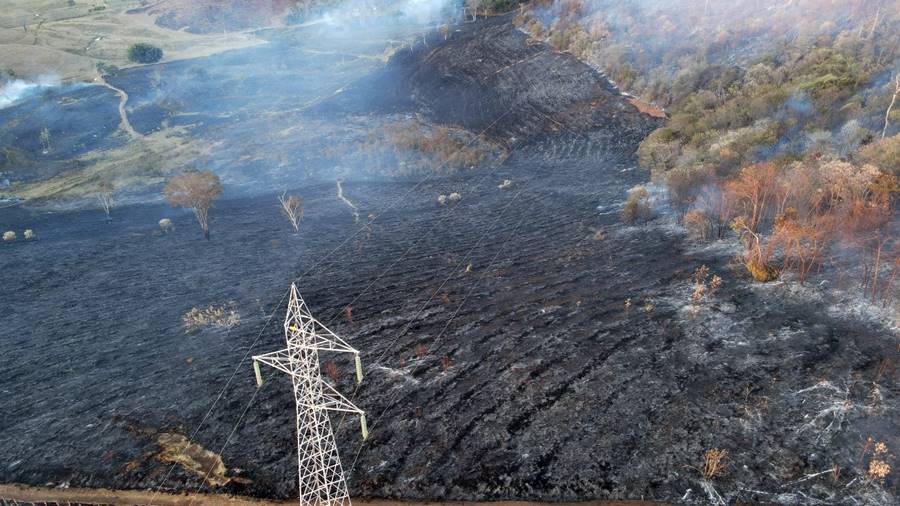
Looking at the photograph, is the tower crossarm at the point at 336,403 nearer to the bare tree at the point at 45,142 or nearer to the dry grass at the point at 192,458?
the dry grass at the point at 192,458

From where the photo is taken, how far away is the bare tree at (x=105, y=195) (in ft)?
182

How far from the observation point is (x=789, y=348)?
2639 centimetres

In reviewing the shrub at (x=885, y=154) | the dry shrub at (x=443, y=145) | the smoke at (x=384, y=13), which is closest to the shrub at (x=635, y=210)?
the shrub at (x=885, y=154)

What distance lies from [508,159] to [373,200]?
15357mm

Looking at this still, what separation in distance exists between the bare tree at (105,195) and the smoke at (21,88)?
37.3 meters

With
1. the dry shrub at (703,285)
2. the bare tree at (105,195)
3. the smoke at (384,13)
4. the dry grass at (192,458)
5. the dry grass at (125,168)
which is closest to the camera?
the dry grass at (192,458)

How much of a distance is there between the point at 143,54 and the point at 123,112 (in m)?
26.4

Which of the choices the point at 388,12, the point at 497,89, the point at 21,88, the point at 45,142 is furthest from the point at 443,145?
the point at 388,12

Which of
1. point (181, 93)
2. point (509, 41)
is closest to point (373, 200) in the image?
point (509, 41)

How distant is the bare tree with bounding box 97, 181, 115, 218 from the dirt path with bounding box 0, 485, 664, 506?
36909 millimetres

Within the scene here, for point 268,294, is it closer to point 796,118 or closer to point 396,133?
point 396,133

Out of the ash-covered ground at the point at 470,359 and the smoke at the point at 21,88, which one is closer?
the ash-covered ground at the point at 470,359

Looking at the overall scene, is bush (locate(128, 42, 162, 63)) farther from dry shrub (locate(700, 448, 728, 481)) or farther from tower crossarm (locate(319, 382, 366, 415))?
dry shrub (locate(700, 448, 728, 481))

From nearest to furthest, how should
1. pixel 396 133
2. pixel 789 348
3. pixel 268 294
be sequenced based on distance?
1. pixel 789 348
2. pixel 268 294
3. pixel 396 133
